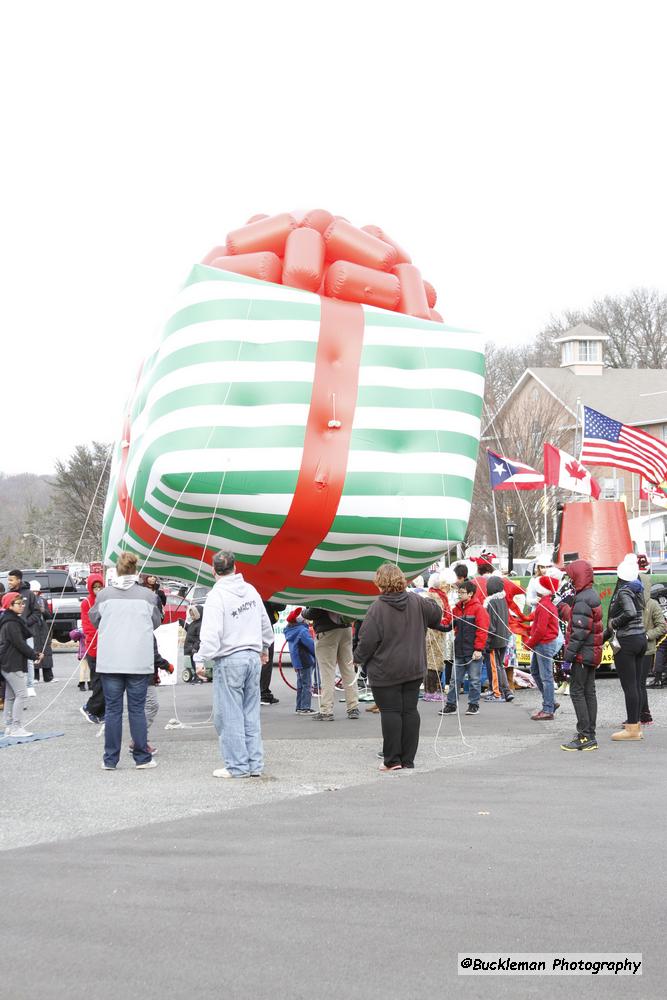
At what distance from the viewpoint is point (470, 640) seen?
1459 centimetres

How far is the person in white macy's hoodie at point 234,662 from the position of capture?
9.94 metres

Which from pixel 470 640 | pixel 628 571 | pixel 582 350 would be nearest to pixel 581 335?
pixel 582 350

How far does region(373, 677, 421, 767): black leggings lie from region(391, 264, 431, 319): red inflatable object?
12.3 feet

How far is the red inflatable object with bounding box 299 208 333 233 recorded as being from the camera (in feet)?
39.0

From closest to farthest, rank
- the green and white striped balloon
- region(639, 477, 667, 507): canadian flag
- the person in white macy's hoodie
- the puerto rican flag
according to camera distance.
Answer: the person in white macy's hoodie, the green and white striped balloon, the puerto rican flag, region(639, 477, 667, 507): canadian flag

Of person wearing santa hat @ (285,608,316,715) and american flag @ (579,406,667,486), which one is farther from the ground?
american flag @ (579,406,667,486)

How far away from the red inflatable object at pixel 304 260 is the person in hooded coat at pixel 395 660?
2914mm

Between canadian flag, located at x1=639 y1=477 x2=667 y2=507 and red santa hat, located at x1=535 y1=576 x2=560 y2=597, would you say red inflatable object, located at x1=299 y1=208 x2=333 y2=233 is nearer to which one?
red santa hat, located at x1=535 y1=576 x2=560 y2=597

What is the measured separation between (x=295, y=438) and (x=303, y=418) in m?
0.20

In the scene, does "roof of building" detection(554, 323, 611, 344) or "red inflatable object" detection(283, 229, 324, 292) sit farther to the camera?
"roof of building" detection(554, 323, 611, 344)

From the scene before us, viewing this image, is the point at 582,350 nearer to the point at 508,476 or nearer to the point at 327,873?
the point at 508,476

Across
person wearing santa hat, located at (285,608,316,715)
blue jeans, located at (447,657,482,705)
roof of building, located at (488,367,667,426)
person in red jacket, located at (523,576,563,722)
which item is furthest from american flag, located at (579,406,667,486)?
roof of building, located at (488,367,667,426)

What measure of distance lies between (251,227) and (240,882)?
286 inches

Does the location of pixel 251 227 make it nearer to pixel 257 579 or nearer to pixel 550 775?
pixel 257 579
